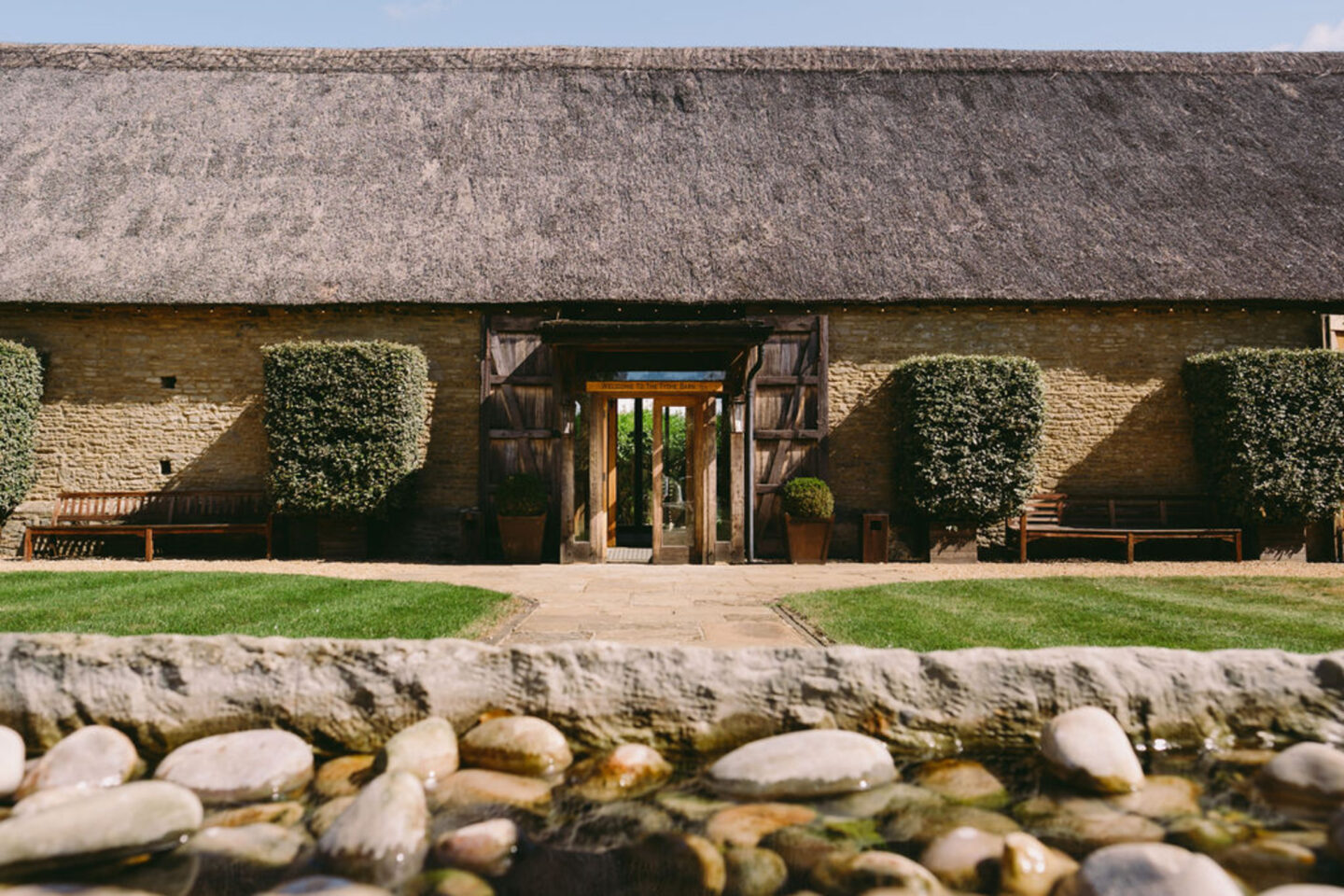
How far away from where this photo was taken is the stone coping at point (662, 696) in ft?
8.71

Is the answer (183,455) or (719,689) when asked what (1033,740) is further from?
(183,455)

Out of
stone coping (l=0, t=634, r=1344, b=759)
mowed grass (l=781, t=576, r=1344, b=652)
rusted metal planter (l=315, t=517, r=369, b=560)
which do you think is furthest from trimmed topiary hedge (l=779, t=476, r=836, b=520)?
stone coping (l=0, t=634, r=1344, b=759)

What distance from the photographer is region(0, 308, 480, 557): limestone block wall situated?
9.80 meters

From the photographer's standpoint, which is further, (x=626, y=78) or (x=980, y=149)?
(x=626, y=78)

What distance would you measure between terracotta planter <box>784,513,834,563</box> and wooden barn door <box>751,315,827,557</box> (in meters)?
0.63

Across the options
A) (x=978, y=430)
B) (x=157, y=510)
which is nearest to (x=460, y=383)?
(x=157, y=510)

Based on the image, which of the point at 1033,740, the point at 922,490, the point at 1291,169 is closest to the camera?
the point at 1033,740

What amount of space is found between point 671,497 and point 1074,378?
212 inches

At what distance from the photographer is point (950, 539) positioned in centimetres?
934

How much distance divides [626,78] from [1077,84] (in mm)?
7257

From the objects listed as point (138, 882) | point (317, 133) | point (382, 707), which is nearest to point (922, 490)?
point (382, 707)

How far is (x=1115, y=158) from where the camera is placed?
11.2 metres

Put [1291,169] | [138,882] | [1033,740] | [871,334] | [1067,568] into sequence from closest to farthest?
1. [138,882]
2. [1033,740]
3. [1067,568]
4. [871,334]
5. [1291,169]

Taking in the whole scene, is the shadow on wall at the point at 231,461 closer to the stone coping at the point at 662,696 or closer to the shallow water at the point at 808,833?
the stone coping at the point at 662,696
